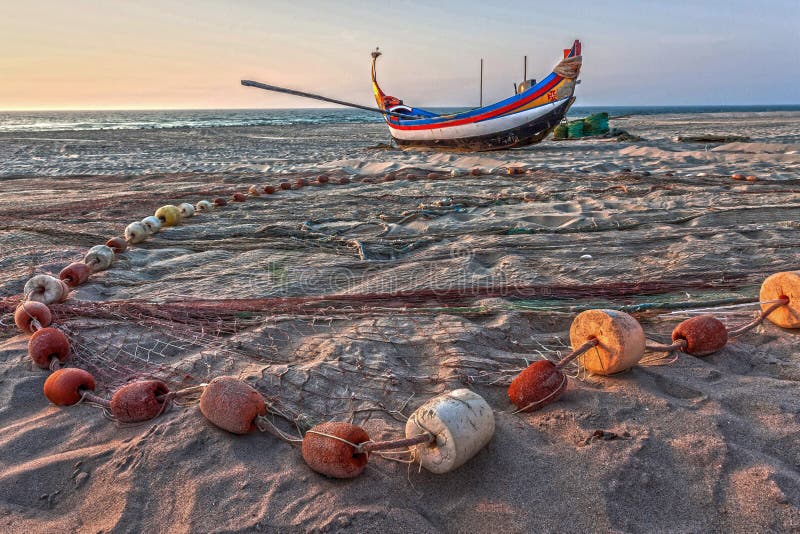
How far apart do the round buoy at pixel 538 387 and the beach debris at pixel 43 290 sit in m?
2.90

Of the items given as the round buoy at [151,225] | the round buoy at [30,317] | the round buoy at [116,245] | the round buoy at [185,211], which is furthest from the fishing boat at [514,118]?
the round buoy at [30,317]

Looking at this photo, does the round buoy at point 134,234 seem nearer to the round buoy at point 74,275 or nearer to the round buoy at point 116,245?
Result: the round buoy at point 116,245

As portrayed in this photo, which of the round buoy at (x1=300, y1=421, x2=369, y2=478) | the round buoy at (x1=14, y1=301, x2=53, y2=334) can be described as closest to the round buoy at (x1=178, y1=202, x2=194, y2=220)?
the round buoy at (x1=14, y1=301, x2=53, y2=334)

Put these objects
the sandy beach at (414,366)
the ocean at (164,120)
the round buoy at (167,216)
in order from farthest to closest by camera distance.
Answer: the ocean at (164,120) < the round buoy at (167,216) < the sandy beach at (414,366)

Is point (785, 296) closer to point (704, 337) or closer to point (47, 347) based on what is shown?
point (704, 337)

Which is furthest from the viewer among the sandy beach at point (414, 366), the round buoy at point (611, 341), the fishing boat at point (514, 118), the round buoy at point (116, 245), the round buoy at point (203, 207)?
the fishing boat at point (514, 118)

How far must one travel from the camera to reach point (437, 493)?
5.70 feet

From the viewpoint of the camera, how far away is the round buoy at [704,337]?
2.50 metres

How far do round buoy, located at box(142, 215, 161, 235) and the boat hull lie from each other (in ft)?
33.1

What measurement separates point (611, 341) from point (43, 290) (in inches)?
131

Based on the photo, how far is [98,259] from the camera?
4102 millimetres

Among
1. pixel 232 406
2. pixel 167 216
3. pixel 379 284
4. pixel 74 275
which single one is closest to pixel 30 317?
pixel 74 275

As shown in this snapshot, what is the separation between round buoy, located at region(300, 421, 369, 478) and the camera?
176 cm

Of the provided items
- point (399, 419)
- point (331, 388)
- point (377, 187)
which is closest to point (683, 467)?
point (399, 419)
